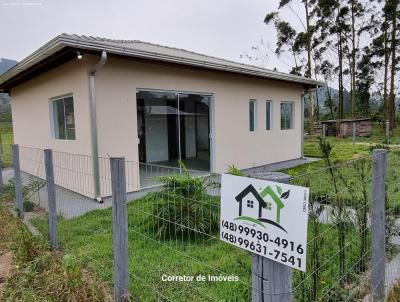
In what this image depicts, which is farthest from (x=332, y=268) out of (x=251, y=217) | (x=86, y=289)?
(x=86, y=289)

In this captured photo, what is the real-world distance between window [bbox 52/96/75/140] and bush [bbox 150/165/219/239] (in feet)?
13.7

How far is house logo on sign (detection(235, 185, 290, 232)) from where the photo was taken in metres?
1.23

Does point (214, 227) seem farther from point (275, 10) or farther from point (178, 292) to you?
point (275, 10)

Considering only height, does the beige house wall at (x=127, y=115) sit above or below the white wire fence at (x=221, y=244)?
above

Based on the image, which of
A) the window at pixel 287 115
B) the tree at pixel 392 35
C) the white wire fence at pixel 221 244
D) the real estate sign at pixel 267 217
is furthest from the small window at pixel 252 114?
the tree at pixel 392 35

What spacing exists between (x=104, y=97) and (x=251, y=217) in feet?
17.4

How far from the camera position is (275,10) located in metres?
23.2

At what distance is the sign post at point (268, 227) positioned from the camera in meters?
1.19

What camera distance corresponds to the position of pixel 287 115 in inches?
444

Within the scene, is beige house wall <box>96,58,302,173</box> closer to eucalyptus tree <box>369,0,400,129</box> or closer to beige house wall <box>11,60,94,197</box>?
beige house wall <box>11,60,94,197</box>

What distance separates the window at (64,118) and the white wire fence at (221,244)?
2971 mm

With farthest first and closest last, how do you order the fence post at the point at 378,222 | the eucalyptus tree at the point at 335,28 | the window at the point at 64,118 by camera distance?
the eucalyptus tree at the point at 335,28
the window at the point at 64,118
the fence post at the point at 378,222

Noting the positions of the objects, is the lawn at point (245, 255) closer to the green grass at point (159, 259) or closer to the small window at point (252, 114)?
the green grass at point (159, 259)

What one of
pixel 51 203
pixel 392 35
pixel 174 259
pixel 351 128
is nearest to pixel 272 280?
pixel 174 259
